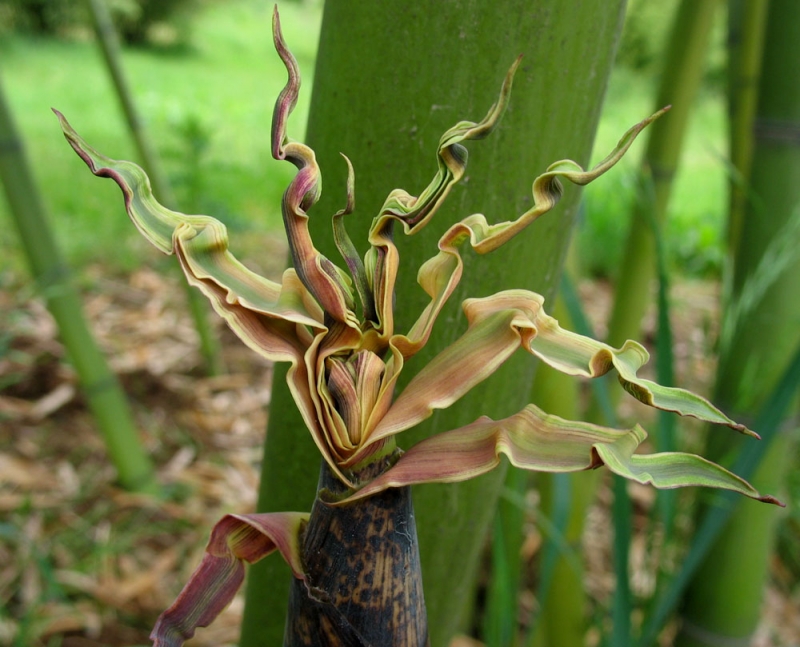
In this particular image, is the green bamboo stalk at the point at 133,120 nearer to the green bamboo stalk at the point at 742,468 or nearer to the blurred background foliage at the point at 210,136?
the blurred background foliage at the point at 210,136

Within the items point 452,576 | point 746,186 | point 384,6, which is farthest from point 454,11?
point 746,186

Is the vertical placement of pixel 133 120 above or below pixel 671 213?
above

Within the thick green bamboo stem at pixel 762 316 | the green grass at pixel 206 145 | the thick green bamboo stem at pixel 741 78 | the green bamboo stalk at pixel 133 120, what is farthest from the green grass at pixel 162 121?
the thick green bamboo stem at pixel 762 316

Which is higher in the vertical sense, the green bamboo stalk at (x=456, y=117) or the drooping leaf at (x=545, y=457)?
the green bamboo stalk at (x=456, y=117)

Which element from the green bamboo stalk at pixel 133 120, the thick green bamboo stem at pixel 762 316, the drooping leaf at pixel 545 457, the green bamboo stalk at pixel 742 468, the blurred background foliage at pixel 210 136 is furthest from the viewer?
the blurred background foliage at pixel 210 136

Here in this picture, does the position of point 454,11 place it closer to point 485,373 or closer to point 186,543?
point 485,373

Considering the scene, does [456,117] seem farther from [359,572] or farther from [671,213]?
[671,213]

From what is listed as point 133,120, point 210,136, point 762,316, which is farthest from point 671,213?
point 762,316
